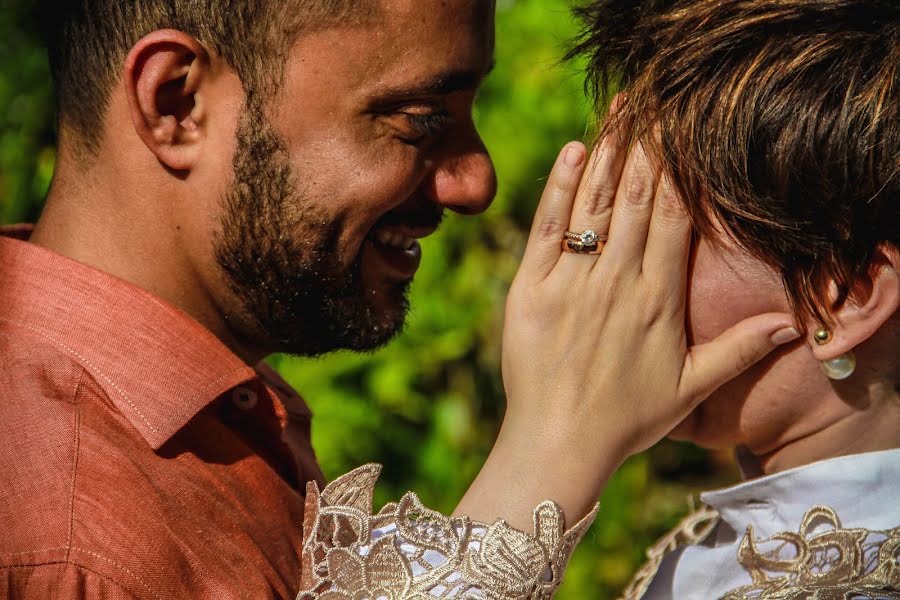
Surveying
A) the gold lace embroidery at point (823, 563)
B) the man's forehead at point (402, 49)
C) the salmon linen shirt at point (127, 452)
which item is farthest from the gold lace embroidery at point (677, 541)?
the man's forehead at point (402, 49)

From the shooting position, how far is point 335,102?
2.27 meters

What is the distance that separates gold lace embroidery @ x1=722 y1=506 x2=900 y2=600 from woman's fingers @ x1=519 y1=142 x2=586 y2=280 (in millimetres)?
689

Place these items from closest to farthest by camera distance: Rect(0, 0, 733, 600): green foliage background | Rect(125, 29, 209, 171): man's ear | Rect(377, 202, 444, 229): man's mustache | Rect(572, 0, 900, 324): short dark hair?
1. Rect(572, 0, 900, 324): short dark hair
2. Rect(125, 29, 209, 171): man's ear
3. Rect(377, 202, 444, 229): man's mustache
4. Rect(0, 0, 733, 600): green foliage background

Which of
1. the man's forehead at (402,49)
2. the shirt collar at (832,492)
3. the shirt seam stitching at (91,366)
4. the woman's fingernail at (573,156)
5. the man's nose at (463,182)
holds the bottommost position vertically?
the shirt collar at (832,492)

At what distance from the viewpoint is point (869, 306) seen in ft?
6.72

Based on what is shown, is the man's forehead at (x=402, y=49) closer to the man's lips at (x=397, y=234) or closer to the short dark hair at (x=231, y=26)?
the short dark hair at (x=231, y=26)

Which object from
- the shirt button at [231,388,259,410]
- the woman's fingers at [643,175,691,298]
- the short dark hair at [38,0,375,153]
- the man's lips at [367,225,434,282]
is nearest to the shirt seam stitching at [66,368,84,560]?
the shirt button at [231,388,259,410]

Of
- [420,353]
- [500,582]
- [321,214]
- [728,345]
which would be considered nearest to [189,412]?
[321,214]

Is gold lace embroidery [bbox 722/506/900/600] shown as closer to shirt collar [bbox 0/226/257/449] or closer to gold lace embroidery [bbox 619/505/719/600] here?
gold lace embroidery [bbox 619/505/719/600]

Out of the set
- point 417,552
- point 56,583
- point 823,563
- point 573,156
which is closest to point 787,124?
point 573,156

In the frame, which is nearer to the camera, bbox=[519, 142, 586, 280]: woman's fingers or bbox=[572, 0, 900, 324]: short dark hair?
bbox=[572, 0, 900, 324]: short dark hair

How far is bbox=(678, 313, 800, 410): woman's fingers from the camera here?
2.10m

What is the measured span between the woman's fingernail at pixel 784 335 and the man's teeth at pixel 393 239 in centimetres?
92

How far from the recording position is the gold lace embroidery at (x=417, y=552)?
1825mm
